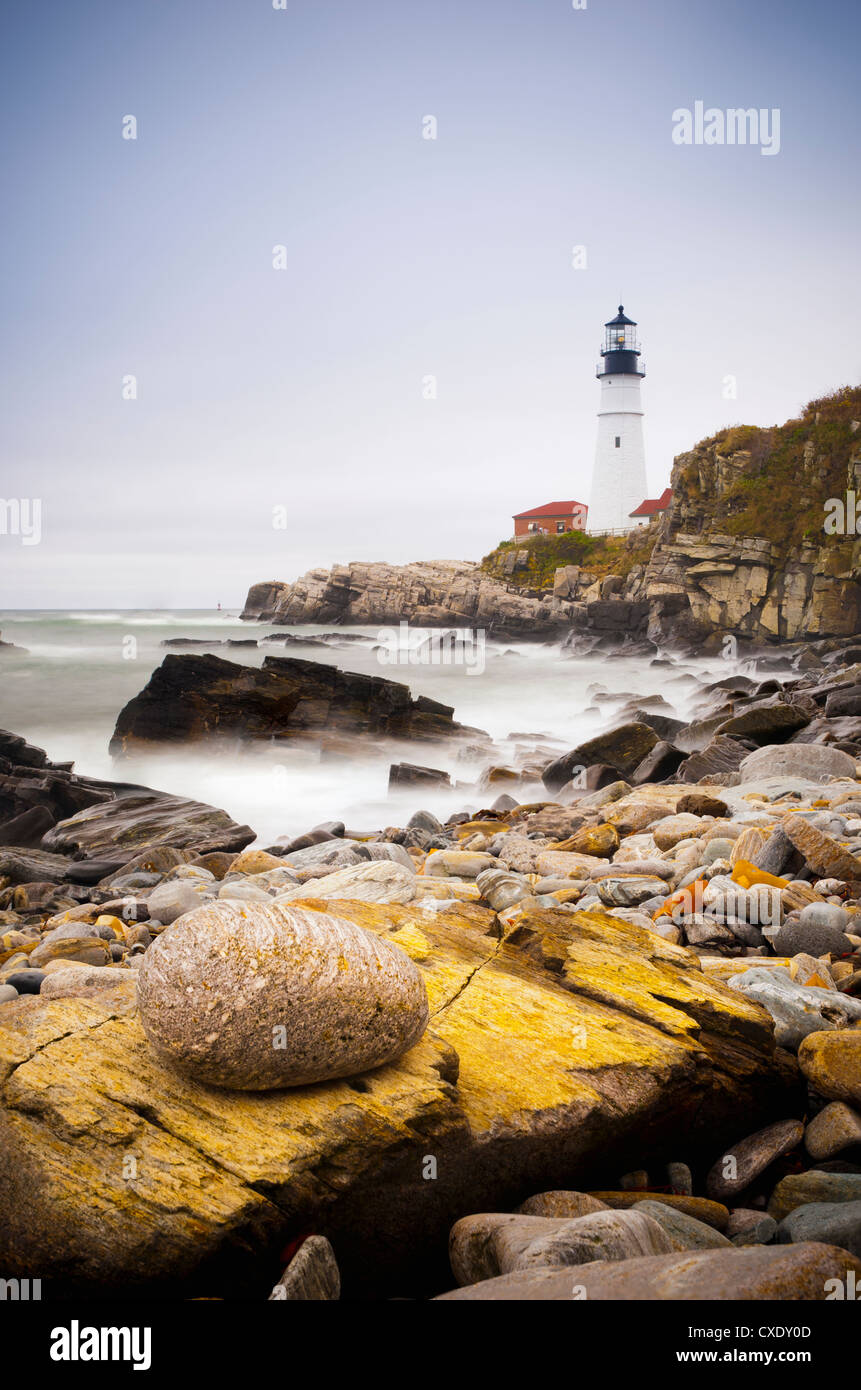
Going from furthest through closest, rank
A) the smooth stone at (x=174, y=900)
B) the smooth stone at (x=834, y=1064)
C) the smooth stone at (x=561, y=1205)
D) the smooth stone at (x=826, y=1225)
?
1. the smooth stone at (x=174, y=900)
2. the smooth stone at (x=834, y=1064)
3. the smooth stone at (x=561, y=1205)
4. the smooth stone at (x=826, y=1225)

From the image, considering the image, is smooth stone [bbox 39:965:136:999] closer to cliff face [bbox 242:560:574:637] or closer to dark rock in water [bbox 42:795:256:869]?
dark rock in water [bbox 42:795:256:869]

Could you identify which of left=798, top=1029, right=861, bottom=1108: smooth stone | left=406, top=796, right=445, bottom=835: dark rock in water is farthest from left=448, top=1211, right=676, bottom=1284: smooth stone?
left=406, top=796, right=445, bottom=835: dark rock in water

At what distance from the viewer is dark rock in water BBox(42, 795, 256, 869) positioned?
11.0 m

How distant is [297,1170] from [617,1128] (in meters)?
1.30

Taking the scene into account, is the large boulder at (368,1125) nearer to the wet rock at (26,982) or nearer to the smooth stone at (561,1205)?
the smooth stone at (561,1205)

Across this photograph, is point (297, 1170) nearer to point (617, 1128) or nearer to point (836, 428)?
point (617, 1128)

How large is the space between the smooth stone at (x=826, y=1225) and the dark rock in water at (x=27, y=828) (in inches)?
438

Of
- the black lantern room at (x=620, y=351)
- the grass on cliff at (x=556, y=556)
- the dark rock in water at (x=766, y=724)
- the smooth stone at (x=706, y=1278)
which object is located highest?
the black lantern room at (x=620, y=351)

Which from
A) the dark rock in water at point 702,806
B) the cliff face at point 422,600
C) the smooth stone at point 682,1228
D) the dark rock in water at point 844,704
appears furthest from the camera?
the cliff face at point 422,600

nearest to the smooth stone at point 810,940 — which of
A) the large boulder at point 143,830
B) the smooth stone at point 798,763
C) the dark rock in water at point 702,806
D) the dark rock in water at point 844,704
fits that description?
the dark rock in water at point 702,806

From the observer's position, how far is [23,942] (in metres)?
6.47

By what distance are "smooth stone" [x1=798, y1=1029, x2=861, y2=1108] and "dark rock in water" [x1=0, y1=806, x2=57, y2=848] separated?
35.2ft

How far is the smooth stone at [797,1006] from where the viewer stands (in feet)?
13.1
